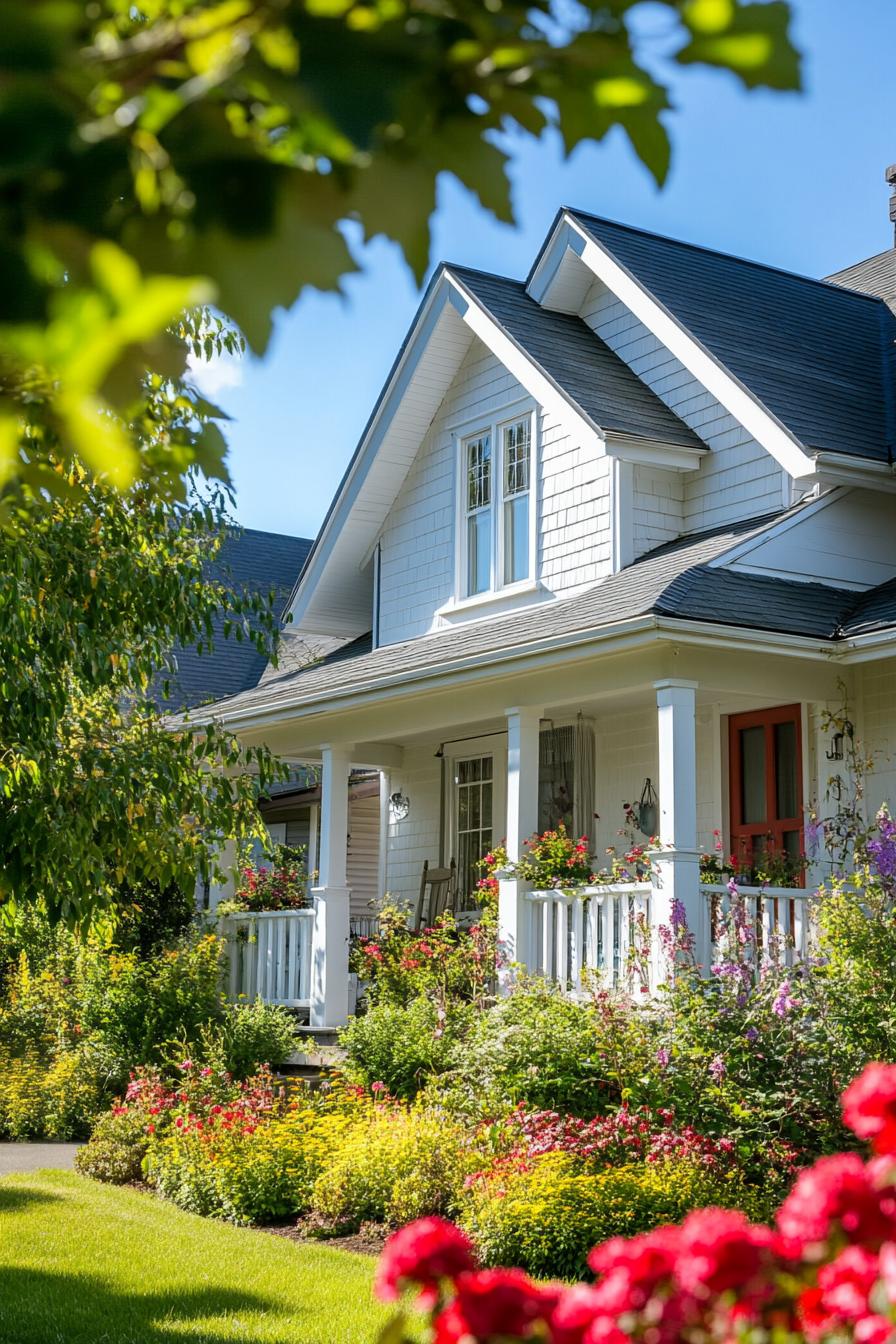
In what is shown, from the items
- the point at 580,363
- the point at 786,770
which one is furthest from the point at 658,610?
the point at 580,363

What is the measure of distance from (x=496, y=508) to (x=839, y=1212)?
12747mm

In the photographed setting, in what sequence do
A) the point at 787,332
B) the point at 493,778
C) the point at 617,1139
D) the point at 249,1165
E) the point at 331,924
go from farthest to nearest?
the point at 493,778
the point at 787,332
the point at 331,924
the point at 249,1165
the point at 617,1139

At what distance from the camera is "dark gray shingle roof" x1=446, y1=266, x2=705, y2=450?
1323cm

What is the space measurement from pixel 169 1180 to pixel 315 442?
55.8ft

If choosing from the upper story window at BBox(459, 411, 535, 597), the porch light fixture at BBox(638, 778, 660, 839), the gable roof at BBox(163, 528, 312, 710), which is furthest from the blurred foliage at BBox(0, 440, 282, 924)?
the gable roof at BBox(163, 528, 312, 710)

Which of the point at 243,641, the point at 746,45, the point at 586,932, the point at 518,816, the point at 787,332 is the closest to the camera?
the point at 746,45

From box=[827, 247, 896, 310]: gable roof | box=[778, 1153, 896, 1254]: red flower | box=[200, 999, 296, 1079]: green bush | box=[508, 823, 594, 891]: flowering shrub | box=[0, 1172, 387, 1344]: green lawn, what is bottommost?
box=[0, 1172, 387, 1344]: green lawn

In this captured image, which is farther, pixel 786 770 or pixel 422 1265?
pixel 786 770

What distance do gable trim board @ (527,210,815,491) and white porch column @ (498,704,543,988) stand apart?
2898mm

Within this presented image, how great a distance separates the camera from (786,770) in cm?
1255

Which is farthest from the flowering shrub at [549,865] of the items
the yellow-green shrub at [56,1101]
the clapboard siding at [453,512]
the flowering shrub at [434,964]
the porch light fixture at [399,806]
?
the porch light fixture at [399,806]

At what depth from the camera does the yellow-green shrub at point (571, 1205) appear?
7848 mm

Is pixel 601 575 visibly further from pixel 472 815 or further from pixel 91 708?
pixel 91 708

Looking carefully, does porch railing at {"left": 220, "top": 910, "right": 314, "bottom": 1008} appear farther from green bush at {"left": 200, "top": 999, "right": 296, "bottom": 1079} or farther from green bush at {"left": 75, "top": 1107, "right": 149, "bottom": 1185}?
green bush at {"left": 75, "top": 1107, "right": 149, "bottom": 1185}
